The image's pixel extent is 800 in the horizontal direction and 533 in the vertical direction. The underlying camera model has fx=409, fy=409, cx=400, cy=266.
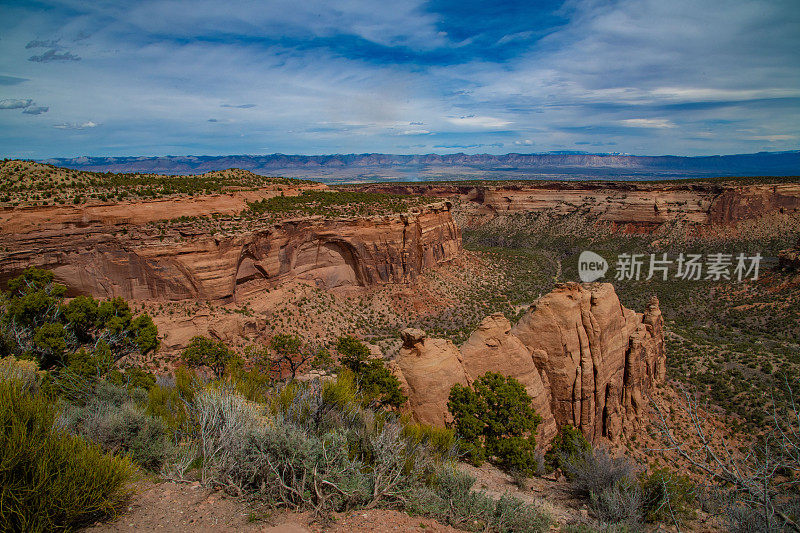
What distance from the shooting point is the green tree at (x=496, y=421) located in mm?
15914

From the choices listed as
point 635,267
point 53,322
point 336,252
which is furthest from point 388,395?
point 635,267

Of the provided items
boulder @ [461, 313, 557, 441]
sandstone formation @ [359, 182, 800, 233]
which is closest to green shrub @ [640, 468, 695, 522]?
boulder @ [461, 313, 557, 441]

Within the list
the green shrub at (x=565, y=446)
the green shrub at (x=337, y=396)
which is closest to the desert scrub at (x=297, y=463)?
the green shrub at (x=337, y=396)

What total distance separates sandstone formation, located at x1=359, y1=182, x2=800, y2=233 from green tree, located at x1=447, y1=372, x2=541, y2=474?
88.2 m

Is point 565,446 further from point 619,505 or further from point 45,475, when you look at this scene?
point 45,475

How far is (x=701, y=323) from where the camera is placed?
4631cm

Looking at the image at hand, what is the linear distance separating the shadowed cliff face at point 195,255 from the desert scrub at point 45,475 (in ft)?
78.5

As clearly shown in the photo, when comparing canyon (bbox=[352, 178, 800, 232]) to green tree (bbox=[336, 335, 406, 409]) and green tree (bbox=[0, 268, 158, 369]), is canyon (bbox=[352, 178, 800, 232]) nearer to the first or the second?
green tree (bbox=[336, 335, 406, 409])

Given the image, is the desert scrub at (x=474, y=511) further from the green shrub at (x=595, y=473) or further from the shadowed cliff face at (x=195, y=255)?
the shadowed cliff face at (x=195, y=255)

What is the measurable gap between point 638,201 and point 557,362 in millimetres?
88259

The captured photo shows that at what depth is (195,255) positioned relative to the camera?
100ft

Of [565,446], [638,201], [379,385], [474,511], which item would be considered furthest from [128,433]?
[638,201]

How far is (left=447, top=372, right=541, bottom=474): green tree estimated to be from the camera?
15.9 metres

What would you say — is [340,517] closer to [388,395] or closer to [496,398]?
[388,395]
